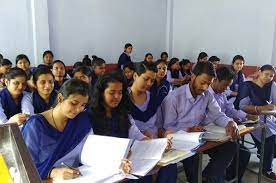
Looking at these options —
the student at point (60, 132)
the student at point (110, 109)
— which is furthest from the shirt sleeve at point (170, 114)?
the student at point (60, 132)

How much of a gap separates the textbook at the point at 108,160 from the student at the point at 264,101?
5.63ft

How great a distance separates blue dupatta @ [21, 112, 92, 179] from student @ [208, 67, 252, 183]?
133 centimetres

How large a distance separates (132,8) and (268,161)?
525 cm

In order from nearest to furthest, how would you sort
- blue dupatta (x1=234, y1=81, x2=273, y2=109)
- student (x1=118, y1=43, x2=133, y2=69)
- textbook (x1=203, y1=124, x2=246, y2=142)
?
1. textbook (x1=203, y1=124, x2=246, y2=142)
2. blue dupatta (x1=234, y1=81, x2=273, y2=109)
3. student (x1=118, y1=43, x2=133, y2=69)

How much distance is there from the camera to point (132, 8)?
7.14m

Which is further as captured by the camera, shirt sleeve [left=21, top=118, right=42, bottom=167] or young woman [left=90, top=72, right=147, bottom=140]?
young woman [left=90, top=72, right=147, bottom=140]

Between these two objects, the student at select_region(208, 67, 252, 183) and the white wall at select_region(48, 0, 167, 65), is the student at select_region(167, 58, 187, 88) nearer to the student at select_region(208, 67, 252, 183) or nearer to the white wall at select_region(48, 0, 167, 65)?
the white wall at select_region(48, 0, 167, 65)

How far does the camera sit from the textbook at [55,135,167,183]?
1.28 m

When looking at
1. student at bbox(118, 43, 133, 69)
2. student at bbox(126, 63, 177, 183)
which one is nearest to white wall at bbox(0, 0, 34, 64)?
student at bbox(118, 43, 133, 69)

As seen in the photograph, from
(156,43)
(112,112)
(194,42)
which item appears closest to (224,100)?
(112,112)

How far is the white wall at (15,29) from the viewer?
5.03 m

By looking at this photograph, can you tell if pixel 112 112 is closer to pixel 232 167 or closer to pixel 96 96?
pixel 96 96

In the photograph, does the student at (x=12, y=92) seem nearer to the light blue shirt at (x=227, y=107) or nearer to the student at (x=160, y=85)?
the student at (x=160, y=85)

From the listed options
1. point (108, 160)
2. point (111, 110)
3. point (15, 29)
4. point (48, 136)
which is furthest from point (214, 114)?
point (15, 29)
